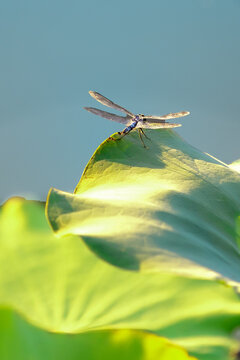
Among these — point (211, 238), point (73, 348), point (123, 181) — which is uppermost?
point (123, 181)

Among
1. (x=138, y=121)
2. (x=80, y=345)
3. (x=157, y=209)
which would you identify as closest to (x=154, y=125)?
(x=138, y=121)

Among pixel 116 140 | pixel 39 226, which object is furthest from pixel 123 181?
pixel 39 226

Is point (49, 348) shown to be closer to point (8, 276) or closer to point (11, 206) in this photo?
point (8, 276)

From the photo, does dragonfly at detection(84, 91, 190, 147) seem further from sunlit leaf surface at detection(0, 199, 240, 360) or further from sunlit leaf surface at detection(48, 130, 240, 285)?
sunlit leaf surface at detection(0, 199, 240, 360)

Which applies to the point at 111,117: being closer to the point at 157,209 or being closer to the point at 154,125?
the point at 154,125

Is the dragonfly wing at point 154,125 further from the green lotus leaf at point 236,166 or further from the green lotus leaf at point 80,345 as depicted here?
the green lotus leaf at point 80,345

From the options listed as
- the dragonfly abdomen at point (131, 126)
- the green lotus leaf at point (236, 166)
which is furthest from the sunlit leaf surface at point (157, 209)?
the green lotus leaf at point (236, 166)

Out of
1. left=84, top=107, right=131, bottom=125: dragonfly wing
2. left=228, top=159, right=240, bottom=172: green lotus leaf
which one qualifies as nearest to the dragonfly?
left=84, top=107, right=131, bottom=125: dragonfly wing
